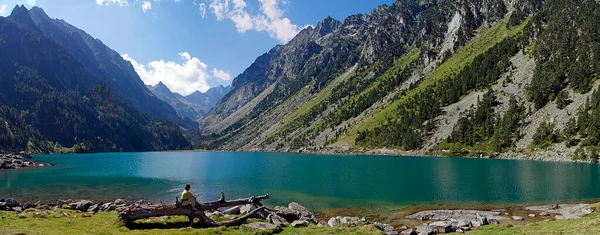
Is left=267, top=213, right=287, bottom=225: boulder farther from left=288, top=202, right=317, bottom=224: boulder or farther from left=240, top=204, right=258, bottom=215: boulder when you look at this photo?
left=240, top=204, right=258, bottom=215: boulder

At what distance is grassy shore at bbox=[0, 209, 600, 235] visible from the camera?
74.8 ft

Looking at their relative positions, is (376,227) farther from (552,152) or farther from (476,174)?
(552,152)

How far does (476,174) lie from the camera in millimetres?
79250

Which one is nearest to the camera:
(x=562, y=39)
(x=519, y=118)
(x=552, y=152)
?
(x=552, y=152)

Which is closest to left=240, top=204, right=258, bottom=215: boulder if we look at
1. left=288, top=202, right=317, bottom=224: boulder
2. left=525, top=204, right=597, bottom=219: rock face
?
left=288, top=202, right=317, bottom=224: boulder

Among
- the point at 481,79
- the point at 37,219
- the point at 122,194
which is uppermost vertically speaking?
the point at 481,79

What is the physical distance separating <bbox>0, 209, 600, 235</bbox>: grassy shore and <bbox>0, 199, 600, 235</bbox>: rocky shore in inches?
34.3

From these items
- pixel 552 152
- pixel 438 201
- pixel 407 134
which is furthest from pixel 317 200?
pixel 407 134

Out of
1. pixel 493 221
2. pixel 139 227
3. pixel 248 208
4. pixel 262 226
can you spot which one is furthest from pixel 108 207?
pixel 493 221

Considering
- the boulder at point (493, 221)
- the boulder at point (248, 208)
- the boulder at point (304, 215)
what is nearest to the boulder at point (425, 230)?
the boulder at point (493, 221)

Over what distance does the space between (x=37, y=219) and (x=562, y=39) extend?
19353 cm

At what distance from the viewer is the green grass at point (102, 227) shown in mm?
23522

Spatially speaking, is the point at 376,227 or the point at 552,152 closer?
the point at 376,227

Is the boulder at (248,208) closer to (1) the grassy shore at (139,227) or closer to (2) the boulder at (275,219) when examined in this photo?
(2) the boulder at (275,219)
